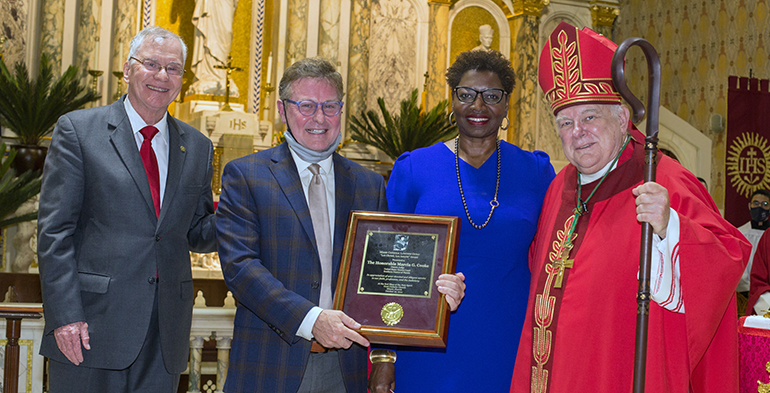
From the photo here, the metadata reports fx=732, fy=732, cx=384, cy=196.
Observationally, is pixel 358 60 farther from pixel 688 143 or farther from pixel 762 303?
pixel 762 303

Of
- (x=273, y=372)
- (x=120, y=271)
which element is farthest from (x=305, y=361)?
(x=120, y=271)

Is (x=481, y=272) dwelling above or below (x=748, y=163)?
below

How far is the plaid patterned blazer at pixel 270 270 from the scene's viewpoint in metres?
2.58

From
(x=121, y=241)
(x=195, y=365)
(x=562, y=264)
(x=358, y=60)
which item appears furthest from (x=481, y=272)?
(x=358, y=60)

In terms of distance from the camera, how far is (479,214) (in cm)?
301

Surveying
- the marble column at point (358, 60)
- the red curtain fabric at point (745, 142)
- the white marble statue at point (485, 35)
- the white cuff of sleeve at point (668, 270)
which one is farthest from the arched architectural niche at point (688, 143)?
the white cuff of sleeve at point (668, 270)

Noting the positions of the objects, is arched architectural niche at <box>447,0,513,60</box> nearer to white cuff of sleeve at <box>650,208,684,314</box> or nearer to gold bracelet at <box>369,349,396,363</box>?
gold bracelet at <box>369,349,396,363</box>

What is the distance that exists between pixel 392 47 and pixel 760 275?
6.54 m

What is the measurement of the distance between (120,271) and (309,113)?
1.01 metres

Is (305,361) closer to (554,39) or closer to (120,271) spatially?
(120,271)

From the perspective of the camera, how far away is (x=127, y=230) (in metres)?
2.97

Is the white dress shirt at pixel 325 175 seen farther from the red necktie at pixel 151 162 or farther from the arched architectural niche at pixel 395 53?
the arched architectural niche at pixel 395 53

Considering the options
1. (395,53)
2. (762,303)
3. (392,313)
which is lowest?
(762,303)

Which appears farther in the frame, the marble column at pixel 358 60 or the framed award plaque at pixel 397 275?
the marble column at pixel 358 60
